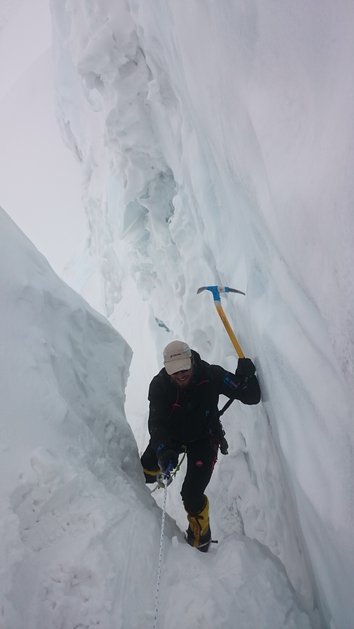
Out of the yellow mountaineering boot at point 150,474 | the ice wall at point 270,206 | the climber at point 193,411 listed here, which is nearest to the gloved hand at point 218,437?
the climber at point 193,411

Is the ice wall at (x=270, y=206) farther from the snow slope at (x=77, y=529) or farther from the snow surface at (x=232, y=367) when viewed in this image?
the snow slope at (x=77, y=529)

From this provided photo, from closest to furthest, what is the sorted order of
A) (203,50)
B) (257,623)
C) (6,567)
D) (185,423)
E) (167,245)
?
1. (6,567)
2. (257,623)
3. (203,50)
4. (185,423)
5. (167,245)

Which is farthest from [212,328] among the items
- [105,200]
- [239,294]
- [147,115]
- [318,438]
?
[105,200]

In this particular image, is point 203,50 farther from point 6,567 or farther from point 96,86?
point 96,86

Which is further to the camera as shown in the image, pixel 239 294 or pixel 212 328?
pixel 212 328

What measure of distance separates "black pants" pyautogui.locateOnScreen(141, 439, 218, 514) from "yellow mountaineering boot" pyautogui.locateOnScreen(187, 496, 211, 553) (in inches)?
1.8

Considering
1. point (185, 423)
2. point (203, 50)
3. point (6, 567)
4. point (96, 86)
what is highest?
point (96, 86)

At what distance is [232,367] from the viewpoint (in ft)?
12.5

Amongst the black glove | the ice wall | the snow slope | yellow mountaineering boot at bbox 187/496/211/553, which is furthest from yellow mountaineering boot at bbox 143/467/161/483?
the black glove

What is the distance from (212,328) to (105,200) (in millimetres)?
3682

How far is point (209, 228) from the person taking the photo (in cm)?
342

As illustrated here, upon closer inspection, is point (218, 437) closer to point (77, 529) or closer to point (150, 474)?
point (150, 474)

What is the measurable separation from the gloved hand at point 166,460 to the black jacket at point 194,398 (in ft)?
0.44

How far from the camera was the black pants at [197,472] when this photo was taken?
9.00 ft
